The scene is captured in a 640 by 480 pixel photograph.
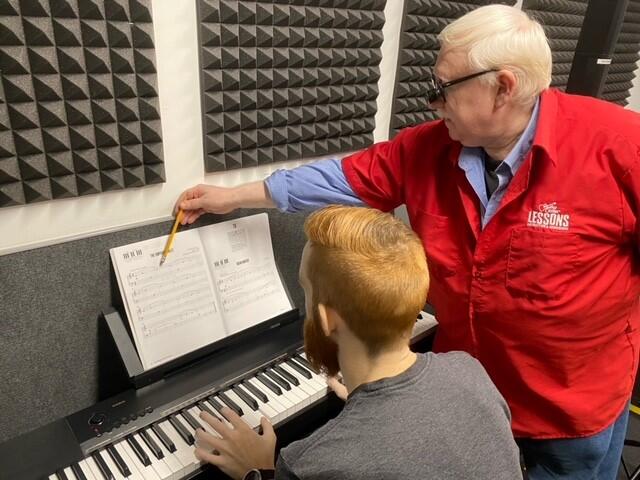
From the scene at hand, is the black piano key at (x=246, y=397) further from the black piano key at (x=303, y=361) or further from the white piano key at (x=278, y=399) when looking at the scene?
the black piano key at (x=303, y=361)

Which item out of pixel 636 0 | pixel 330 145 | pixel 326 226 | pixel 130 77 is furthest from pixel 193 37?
pixel 636 0

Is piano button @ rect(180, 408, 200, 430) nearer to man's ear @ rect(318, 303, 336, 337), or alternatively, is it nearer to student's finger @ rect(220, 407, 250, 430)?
student's finger @ rect(220, 407, 250, 430)

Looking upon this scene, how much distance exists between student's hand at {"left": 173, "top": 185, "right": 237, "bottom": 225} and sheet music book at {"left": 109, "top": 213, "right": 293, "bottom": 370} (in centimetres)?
5

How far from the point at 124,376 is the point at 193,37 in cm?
89

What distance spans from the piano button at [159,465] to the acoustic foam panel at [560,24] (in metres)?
2.15

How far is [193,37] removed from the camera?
3.89 feet

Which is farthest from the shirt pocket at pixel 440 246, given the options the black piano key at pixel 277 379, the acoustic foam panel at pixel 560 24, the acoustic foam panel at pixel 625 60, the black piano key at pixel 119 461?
the acoustic foam panel at pixel 625 60

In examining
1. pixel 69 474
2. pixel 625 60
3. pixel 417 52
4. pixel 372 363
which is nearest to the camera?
pixel 372 363

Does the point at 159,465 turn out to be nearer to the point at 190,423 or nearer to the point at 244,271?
the point at 190,423

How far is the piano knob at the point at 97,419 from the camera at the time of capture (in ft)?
3.52

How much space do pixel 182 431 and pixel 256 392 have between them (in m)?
0.20

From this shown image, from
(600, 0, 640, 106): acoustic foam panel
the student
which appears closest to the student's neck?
the student

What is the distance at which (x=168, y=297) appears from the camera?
121cm

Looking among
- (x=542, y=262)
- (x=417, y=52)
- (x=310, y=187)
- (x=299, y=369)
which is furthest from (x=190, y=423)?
(x=417, y=52)
